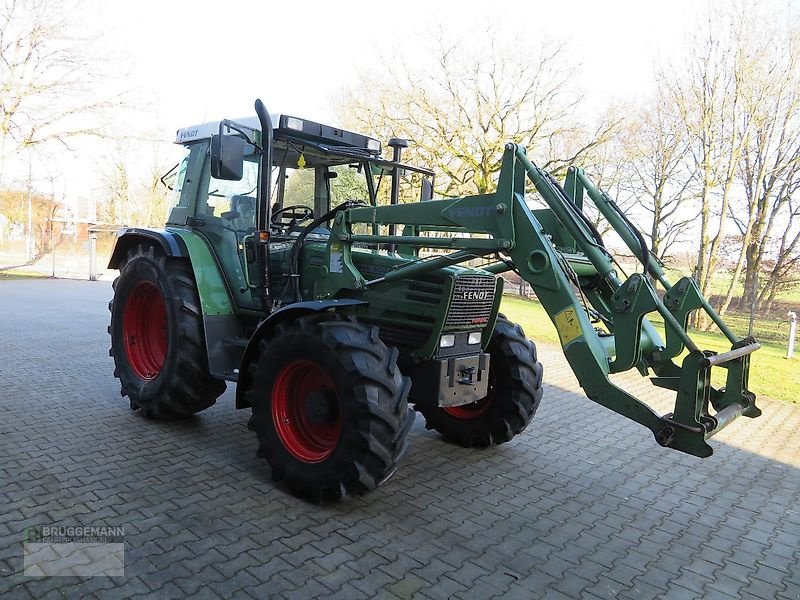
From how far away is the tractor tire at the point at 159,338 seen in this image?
4.82 m

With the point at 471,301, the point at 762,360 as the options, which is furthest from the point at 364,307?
the point at 762,360

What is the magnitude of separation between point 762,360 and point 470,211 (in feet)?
31.0

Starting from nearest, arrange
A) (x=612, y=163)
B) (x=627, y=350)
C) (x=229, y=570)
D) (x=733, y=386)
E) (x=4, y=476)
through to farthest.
Result: 1. (x=229, y=570)
2. (x=627, y=350)
3. (x=733, y=386)
4. (x=4, y=476)
5. (x=612, y=163)

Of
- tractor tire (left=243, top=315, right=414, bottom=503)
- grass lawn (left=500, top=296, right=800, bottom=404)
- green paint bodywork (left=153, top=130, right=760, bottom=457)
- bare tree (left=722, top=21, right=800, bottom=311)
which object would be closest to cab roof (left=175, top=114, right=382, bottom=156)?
green paint bodywork (left=153, top=130, right=760, bottom=457)

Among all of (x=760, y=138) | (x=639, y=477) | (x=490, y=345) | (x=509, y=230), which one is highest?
(x=760, y=138)

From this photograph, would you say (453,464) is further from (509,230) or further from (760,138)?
(760,138)

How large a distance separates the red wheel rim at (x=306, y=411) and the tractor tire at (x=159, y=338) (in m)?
1.07

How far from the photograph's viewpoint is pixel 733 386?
3699 millimetres

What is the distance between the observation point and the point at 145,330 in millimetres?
5797

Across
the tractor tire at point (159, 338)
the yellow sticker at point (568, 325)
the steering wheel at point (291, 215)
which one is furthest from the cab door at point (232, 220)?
the yellow sticker at point (568, 325)

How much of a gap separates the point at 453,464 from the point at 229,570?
214 centimetres

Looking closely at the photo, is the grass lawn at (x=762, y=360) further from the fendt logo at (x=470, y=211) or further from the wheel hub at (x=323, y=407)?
the wheel hub at (x=323, y=407)

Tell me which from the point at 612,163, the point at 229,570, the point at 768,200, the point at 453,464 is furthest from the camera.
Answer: the point at 612,163

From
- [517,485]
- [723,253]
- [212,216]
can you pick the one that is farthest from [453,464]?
[723,253]
